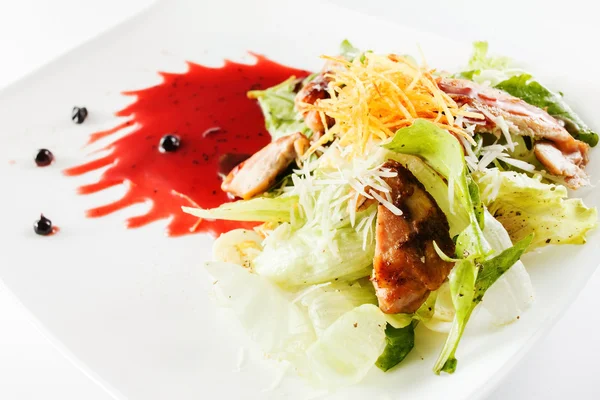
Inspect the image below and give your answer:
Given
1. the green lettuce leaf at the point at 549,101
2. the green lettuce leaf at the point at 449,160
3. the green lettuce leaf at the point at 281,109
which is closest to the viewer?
the green lettuce leaf at the point at 449,160

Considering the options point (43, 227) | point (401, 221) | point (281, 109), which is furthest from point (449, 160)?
point (43, 227)

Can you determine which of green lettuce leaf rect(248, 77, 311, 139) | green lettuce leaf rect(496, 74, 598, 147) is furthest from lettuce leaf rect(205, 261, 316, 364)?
green lettuce leaf rect(496, 74, 598, 147)

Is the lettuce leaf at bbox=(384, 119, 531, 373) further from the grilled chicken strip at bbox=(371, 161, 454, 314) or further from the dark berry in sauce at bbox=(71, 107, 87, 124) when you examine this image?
the dark berry in sauce at bbox=(71, 107, 87, 124)

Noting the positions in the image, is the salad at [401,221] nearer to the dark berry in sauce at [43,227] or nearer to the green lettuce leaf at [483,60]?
the green lettuce leaf at [483,60]

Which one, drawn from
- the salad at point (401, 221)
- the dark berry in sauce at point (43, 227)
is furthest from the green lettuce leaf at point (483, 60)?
the dark berry in sauce at point (43, 227)

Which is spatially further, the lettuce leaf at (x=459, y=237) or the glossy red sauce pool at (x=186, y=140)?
the glossy red sauce pool at (x=186, y=140)

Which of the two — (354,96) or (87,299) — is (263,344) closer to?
(87,299)

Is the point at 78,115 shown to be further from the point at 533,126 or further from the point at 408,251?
the point at 533,126

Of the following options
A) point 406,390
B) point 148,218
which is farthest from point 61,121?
point 406,390
